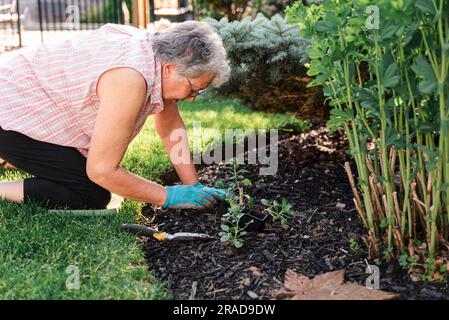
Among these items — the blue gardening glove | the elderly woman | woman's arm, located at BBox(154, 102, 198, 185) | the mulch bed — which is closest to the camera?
the mulch bed

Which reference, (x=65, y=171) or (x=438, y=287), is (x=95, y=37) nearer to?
(x=65, y=171)

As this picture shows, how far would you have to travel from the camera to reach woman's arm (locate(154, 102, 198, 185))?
3.09 m

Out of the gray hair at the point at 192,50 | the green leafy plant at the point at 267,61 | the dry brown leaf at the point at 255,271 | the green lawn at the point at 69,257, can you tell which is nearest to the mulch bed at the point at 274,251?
the dry brown leaf at the point at 255,271

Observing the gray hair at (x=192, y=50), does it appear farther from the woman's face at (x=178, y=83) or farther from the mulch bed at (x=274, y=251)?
the mulch bed at (x=274, y=251)

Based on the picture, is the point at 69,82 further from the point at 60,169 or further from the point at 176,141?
the point at 176,141

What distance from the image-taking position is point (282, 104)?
11.7ft

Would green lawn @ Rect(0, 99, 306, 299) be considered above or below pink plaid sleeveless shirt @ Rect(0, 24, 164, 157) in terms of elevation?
below

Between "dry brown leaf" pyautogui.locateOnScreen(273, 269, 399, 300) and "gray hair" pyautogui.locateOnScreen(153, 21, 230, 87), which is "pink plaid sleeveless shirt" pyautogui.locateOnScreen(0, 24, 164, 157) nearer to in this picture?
"gray hair" pyautogui.locateOnScreen(153, 21, 230, 87)

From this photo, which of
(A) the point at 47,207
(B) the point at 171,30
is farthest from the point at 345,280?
(A) the point at 47,207

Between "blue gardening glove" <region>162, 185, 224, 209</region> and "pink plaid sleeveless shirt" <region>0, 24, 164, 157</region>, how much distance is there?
13.0 inches

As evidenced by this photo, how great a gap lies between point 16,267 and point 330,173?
1.80 m

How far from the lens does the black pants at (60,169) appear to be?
116 inches

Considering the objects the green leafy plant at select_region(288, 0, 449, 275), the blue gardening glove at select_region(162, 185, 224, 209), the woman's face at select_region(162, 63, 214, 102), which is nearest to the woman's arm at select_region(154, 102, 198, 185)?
the blue gardening glove at select_region(162, 185, 224, 209)

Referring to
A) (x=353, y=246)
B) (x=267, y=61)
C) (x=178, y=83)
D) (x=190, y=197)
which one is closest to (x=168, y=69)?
(x=178, y=83)
